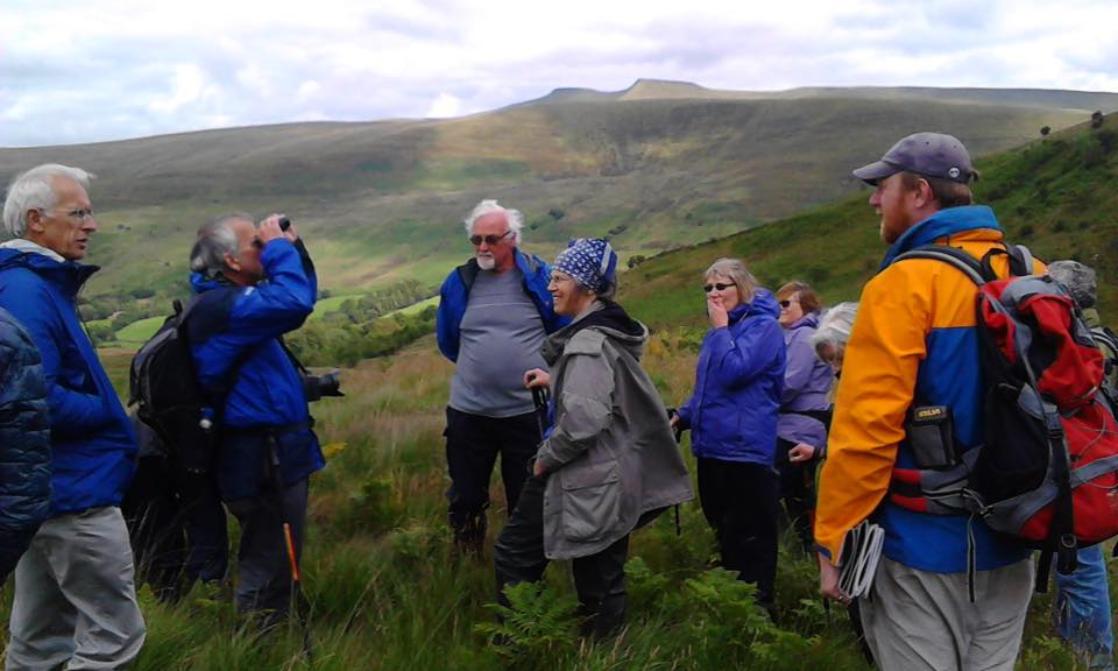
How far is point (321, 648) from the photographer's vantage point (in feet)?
11.4

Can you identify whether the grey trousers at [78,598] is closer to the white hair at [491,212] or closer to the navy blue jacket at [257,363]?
the navy blue jacket at [257,363]

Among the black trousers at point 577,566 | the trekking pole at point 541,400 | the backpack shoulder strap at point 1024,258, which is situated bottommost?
the black trousers at point 577,566

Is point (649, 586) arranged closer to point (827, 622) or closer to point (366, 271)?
point (827, 622)

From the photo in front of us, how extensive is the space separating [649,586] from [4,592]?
111 inches

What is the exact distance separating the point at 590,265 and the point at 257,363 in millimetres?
1408

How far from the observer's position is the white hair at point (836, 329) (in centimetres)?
432

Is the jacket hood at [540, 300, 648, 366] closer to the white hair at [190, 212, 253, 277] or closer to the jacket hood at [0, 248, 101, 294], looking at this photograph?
the white hair at [190, 212, 253, 277]

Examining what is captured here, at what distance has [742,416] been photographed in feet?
15.5

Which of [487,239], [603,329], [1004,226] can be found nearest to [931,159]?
[603,329]

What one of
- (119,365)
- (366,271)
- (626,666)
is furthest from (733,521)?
(366,271)

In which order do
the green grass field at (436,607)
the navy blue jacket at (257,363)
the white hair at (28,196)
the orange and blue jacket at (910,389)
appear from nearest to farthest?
the orange and blue jacket at (910,389)
the white hair at (28,196)
the green grass field at (436,607)
the navy blue jacket at (257,363)

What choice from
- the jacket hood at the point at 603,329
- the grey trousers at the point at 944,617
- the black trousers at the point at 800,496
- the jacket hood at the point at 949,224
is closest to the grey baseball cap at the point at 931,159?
the jacket hood at the point at 949,224

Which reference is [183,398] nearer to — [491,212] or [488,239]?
[488,239]

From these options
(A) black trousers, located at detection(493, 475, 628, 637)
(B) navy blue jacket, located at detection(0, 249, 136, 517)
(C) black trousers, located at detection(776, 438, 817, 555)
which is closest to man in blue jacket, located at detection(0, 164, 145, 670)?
(B) navy blue jacket, located at detection(0, 249, 136, 517)
